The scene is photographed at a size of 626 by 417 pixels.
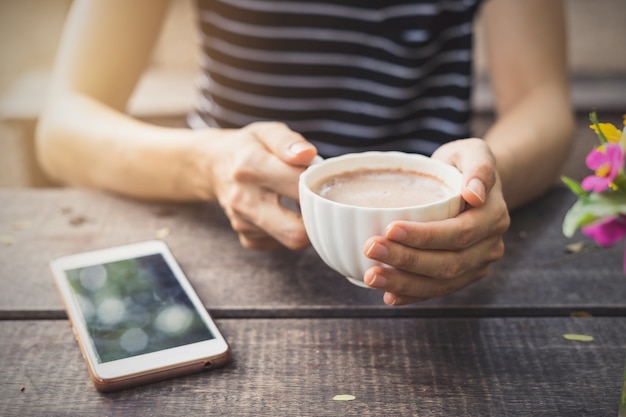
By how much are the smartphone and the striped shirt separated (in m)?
0.58

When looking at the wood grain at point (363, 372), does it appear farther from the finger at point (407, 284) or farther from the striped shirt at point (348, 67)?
the striped shirt at point (348, 67)

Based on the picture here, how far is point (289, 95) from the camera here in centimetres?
139

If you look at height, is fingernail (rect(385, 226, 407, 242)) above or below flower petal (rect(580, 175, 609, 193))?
below

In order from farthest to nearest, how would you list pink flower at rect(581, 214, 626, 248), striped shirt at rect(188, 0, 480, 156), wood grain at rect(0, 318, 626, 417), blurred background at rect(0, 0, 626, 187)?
blurred background at rect(0, 0, 626, 187), striped shirt at rect(188, 0, 480, 156), wood grain at rect(0, 318, 626, 417), pink flower at rect(581, 214, 626, 248)

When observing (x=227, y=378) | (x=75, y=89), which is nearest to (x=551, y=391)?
(x=227, y=378)

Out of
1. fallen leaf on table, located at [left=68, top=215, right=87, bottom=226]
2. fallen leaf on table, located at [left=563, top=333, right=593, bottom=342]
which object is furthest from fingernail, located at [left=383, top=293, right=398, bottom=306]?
fallen leaf on table, located at [left=68, top=215, right=87, bottom=226]

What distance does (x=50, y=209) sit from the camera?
108cm

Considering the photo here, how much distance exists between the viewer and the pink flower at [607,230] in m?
0.44

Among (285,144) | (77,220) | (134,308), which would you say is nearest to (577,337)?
(285,144)

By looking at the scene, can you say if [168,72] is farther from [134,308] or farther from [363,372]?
[363,372]

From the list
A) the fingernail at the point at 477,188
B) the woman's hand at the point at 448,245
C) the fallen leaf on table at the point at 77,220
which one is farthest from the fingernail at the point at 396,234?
the fallen leaf on table at the point at 77,220

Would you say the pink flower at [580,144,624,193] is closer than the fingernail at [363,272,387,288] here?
Yes

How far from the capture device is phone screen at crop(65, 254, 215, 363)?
702 millimetres

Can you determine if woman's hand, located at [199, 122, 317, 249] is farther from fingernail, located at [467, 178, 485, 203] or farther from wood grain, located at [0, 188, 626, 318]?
fingernail, located at [467, 178, 485, 203]
